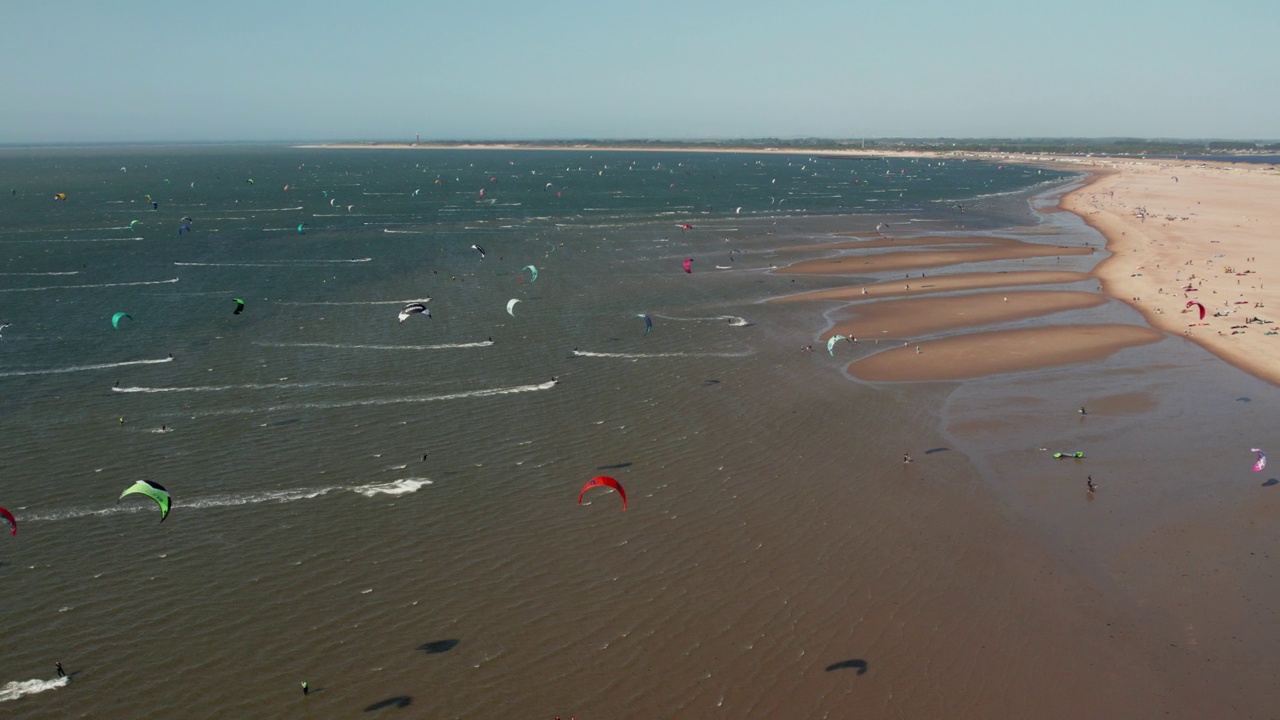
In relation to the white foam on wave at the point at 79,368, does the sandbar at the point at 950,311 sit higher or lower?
higher

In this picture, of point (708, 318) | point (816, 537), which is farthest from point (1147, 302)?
point (816, 537)

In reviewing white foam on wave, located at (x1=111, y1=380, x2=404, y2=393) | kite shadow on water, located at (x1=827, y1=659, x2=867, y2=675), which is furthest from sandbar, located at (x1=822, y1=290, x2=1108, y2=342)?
kite shadow on water, located at (x1=827, y1=659, x2=867, y2=675)

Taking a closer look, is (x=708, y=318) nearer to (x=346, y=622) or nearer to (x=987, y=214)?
(x=346, y=622)

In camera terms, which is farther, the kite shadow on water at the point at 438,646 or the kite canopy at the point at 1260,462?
the kite canopy at the point at 1260,462

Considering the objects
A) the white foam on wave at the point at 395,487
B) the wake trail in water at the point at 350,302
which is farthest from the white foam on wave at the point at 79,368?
the white foam on wave at the point at 395,487

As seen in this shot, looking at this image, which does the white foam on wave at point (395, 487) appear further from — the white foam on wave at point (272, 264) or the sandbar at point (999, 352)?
the white foam on wave at point (272, 264)
